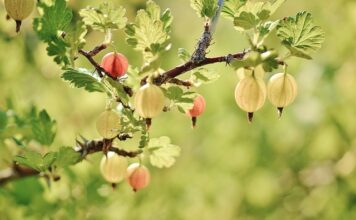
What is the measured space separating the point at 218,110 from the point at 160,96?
1636 millimetres

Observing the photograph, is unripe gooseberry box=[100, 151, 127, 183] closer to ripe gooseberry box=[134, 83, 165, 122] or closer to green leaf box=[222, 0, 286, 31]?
ripe gooseberry box=[134, 83, 165, 122]

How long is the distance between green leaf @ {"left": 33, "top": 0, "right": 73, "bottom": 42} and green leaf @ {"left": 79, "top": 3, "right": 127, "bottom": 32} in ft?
0.11

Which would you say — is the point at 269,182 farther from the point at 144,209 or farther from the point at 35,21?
the point at 35,21

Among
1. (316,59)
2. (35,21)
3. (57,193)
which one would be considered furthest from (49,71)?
(35,21)

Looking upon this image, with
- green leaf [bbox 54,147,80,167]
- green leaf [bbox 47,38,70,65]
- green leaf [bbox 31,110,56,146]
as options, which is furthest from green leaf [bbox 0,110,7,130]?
green leaf [bbox 47,38,70,65]

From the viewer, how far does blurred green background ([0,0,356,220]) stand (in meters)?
2.08

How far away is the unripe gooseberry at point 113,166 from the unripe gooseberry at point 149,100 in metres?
0.21

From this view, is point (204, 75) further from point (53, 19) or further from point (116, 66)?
point (53, 19)

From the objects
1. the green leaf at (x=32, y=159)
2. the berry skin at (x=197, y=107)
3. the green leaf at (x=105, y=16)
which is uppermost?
the green leaf at (x=105, y=16)

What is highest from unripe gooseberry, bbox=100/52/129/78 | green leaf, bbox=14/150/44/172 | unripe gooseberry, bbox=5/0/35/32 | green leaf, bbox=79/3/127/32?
unripe gooseberry, bbox=5/0/35/32

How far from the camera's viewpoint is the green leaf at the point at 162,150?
1002mm

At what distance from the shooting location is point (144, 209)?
6.37 ft

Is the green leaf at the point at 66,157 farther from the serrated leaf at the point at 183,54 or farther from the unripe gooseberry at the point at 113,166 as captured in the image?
the serrated leaf at the point at 183,54

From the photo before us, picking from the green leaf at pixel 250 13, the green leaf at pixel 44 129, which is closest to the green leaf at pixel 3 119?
the green leaf at pixel 44 129
